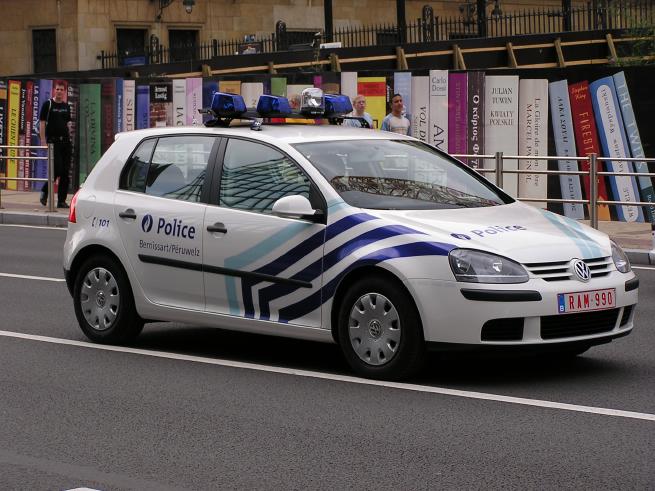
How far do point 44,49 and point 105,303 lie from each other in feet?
118

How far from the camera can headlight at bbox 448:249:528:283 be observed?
7.91m

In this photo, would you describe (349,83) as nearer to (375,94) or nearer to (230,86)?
(375,94)

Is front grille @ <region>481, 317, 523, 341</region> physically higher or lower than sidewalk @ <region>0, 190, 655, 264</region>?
lower

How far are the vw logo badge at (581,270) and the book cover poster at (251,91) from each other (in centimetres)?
1531

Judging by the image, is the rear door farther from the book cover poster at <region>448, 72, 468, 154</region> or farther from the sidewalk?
the book cover poster at <region>448, 72, 468, 154</region>

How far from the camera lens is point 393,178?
29.5 ft

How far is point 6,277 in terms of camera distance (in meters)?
14.2

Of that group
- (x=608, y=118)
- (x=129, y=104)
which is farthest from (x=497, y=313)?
(x=129, y=104)

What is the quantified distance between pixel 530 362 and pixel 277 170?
1953mm

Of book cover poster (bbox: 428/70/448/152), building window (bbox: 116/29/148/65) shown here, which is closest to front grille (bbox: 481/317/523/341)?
book cover poster (bbox: 428/70/448/152)

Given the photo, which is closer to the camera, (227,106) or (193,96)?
(227,106)

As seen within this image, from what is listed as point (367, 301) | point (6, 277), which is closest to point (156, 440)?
point (367, 301)

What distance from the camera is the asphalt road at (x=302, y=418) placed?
6.16 metres

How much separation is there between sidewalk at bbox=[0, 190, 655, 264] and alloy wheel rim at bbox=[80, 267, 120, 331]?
24.6ft
